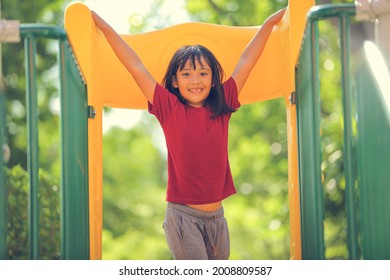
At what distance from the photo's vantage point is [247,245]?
14039mm

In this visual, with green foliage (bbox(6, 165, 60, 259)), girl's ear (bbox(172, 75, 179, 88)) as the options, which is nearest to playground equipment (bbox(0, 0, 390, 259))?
girl's ear (bbox(172, 75, 179, 88))

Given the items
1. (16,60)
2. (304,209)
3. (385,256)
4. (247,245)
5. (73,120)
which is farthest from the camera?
(247,245)

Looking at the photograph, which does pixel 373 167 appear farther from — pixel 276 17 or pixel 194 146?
pixel 276 17

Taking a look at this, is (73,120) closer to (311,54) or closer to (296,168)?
(311,54)

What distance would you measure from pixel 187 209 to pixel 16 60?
27.8ft

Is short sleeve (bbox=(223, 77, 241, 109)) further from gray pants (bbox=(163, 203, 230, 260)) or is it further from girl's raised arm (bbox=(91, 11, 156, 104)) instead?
gray pants (bbox=(163, 203, 230, 260))

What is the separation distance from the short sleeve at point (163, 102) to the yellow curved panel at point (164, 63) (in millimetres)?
360

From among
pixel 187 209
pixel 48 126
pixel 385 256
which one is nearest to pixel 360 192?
pixel 385 256

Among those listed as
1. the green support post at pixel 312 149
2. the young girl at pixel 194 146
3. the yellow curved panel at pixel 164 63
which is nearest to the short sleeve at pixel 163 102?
the young girl at pixel 194 146

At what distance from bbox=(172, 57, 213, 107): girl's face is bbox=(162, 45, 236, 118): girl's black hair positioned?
0.05 ft

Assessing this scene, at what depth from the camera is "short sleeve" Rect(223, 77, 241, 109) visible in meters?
3.42

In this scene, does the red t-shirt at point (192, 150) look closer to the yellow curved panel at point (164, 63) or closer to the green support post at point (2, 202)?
the yellow curved panel at point (164, 63)

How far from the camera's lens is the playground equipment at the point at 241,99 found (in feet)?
8.02

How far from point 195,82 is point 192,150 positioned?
0.29m
